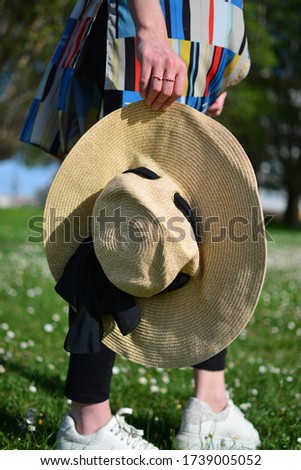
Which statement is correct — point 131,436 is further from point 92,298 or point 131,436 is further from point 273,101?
point 273,101

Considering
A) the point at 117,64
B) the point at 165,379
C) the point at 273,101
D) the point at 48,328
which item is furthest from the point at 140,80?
the point at 273,101

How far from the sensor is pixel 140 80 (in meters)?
1.84

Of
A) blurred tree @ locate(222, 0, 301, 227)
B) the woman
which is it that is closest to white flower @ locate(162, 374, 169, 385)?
the woman

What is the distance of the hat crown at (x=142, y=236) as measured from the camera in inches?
70.2

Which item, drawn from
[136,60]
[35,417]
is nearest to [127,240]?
[136,60]

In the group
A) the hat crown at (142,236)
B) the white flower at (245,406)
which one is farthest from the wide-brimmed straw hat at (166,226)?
the white flower at (245,406)

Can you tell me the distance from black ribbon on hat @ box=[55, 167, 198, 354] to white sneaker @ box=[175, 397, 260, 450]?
61cm

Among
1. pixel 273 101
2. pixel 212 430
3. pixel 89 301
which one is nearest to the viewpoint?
pixel 89 301

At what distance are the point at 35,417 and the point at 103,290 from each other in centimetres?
80

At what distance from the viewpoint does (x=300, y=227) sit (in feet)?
115

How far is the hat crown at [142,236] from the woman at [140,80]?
1.10 feet

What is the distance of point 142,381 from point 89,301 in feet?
3.98

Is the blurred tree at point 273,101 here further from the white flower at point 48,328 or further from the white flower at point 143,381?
the white flower at point 143,381

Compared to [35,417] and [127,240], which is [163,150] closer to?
[127,240]
